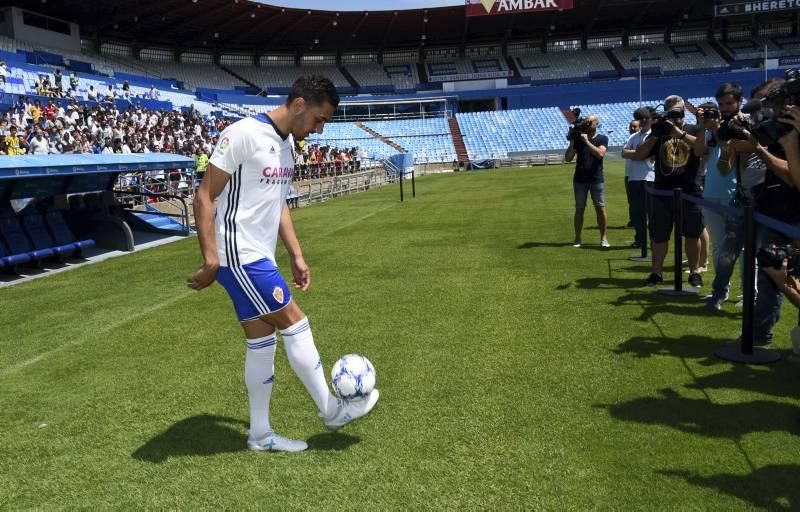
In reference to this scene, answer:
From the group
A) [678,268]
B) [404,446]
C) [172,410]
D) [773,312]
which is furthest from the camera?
[678,268]

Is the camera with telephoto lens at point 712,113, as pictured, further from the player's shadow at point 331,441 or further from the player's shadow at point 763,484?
the player's shadow at point 331,441

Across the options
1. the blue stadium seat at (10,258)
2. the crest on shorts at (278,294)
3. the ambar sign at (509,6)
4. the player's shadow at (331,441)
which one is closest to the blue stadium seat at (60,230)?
the blue stadium seat at (10,258)

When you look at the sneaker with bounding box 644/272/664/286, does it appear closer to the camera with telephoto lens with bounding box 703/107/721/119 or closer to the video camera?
the camera with telephoto lens with bounding box 703/107/721/119

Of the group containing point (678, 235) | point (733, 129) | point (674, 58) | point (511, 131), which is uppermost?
point (674, 58)

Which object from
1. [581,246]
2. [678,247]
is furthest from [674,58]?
[678,247]

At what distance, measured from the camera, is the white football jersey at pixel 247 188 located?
336 cm

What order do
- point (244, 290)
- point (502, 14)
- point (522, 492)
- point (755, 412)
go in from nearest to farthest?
point (522, 492) < point (244, 290) < point (755, 412) < point (502, 14)

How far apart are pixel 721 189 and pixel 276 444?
495cm

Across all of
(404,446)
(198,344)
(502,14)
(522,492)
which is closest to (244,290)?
(404,446)

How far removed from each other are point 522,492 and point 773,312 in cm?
319

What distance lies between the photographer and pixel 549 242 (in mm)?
11289

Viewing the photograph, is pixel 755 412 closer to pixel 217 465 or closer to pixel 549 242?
pixel 217 465

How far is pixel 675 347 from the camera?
5.27m

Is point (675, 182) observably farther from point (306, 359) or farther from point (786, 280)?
point (306, 359)
